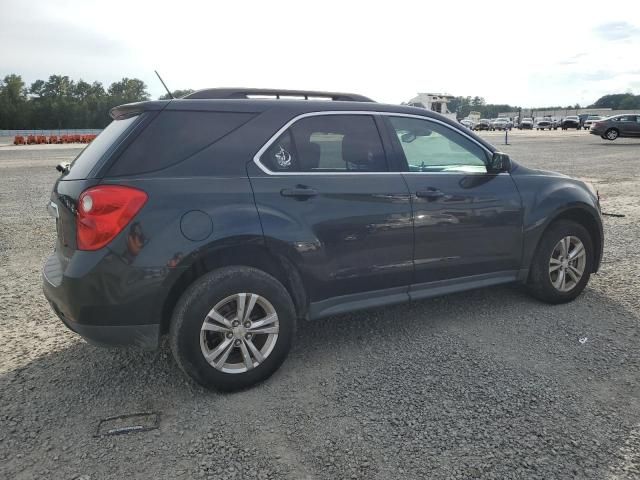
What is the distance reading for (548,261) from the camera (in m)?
4.28

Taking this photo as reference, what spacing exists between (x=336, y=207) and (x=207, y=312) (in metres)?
1.08

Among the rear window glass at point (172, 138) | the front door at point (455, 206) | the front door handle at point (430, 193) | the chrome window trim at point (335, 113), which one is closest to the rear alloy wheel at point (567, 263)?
the front door at point (455, 206)

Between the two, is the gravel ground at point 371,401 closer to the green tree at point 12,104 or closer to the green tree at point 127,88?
the green tree at point 12,104

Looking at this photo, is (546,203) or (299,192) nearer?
(299,192)

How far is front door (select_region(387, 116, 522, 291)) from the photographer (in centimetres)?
369

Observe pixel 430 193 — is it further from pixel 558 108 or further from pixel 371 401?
pixel 558 108

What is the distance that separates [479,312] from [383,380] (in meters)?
1.52

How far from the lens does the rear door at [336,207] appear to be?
124 inches

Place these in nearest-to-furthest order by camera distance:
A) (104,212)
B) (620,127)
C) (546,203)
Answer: (104,212) < (546,203) < (620,127)

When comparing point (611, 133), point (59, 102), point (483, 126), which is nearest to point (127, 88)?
point (59, 102)

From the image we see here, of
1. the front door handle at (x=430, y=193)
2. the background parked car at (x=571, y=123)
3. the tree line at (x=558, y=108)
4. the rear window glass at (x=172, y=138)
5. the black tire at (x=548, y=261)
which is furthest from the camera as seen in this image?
the tree line at (x=558, y=108)

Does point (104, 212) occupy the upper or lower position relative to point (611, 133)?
upper

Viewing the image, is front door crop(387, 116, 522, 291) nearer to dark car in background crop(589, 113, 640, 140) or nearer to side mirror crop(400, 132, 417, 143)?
side mirror crop(400, 132, 417, 143)

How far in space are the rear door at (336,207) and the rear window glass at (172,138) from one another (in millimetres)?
306
